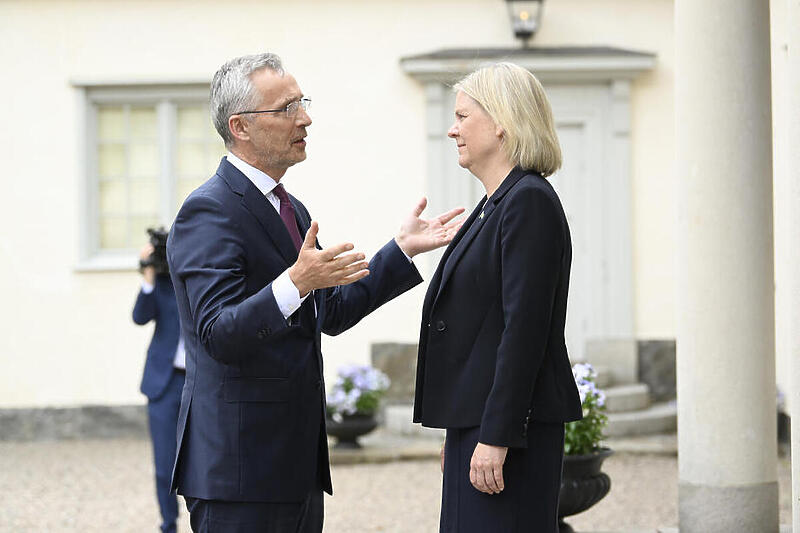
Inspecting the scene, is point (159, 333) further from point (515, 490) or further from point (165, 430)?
point (515, 490)

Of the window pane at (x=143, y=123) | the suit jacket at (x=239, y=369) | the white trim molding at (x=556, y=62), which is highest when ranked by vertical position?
the white trim molding at (x=556, y=62)

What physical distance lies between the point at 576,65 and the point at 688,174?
5472 millimetres

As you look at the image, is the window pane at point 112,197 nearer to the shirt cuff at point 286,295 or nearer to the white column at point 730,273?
the white column at point 730,273

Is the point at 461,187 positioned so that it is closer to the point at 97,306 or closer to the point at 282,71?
the point at 97,306

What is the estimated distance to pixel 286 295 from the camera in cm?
294

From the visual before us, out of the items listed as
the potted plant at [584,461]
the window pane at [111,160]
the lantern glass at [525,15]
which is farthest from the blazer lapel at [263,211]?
the window pane at [111,160]

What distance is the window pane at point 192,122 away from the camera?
11.1 metres

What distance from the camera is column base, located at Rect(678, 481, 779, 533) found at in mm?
5125

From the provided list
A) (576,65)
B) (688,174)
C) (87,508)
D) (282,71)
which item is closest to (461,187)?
(576,65)

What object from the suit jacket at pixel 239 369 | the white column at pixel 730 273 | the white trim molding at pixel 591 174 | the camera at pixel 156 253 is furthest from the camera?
the white trim molding at pixel 591 174

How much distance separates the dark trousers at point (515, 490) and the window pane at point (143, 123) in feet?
27.7

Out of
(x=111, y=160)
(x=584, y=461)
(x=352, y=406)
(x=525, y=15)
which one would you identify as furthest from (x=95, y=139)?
(x=584, y=461)

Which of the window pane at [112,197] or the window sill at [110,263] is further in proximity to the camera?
the window pane at [112,197]

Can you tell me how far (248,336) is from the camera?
9.62ft
